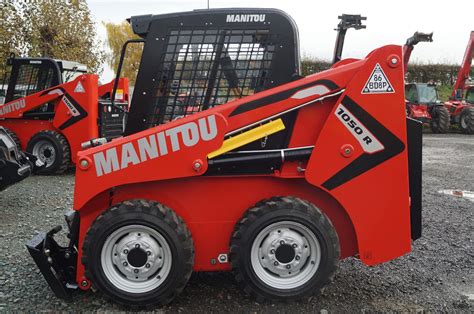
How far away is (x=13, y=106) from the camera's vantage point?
958 cm

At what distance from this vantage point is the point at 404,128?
11.0 ft

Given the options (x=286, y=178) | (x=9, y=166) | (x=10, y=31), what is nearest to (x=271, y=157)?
(x=286, y=178)

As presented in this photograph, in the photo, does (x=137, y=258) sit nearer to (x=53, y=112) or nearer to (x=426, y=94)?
(x=53, y=112)

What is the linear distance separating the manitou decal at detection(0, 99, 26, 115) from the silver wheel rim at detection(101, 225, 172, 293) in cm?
724

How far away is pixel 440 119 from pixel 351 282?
17634mm

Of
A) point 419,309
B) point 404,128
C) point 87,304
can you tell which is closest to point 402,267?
point 419,309

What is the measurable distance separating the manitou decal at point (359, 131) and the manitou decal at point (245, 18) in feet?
2.96

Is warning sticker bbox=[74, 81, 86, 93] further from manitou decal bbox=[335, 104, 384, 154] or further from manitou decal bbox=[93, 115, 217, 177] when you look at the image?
manitou decal bbox=[335, 104, 384, 154]

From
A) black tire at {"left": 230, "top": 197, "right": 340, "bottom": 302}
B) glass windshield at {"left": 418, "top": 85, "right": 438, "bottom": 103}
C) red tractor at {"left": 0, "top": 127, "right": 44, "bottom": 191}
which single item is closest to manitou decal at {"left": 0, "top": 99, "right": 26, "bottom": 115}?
red tractor at {"left": 0, "top": 127, "right": 44, "bottom": 191}

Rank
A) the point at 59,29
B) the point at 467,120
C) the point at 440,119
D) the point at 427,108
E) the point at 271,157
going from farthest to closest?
the point at 427,108
the point at 467,120
the point at 440,119
the point at 59,29
the point at 271,157

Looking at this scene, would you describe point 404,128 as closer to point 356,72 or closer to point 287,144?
point 356,72

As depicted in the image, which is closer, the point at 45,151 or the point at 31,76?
the point at 45,151

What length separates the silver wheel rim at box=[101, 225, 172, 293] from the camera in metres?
3.32

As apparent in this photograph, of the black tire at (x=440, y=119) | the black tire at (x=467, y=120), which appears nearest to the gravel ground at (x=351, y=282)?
the black tire at (x=440, y=119)
